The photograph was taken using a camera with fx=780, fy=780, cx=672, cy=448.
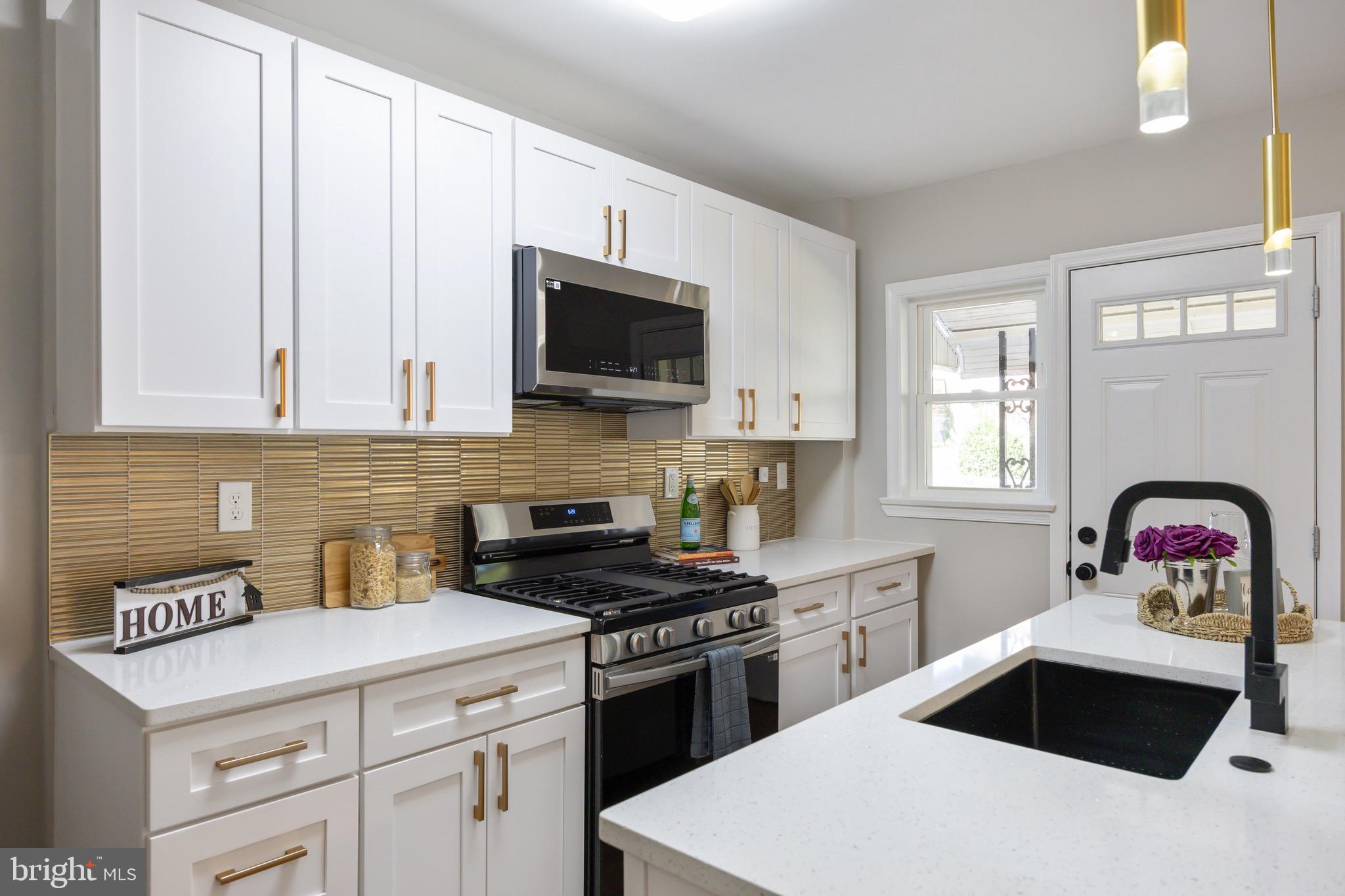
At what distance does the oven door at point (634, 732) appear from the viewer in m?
1.99

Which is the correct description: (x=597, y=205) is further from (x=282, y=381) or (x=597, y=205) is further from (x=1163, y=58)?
(x=1163, y=58)

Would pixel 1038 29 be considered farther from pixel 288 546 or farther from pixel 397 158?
pixel 288 546

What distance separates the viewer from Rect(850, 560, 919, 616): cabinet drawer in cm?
309

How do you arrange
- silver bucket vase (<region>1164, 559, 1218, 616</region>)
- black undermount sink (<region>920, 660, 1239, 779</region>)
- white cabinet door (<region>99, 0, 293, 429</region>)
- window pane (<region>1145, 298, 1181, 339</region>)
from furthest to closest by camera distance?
1. window pane (<region>1145, 298, 1181, 339</region>)
2. silver bucket vase (<region>1164, 559, 1218, 616</region>)
3. white cabinet door (<region>99, 0, 293, 429</region>)
4. black undermount sink (<region>920, 660, 1239, 779</region>)

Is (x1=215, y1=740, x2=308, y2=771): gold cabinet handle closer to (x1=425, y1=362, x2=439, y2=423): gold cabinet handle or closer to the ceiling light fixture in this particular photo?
(x1=425, y1=362, x2=439, y2=423): gold cabinet handle

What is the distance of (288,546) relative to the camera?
82.7 inches

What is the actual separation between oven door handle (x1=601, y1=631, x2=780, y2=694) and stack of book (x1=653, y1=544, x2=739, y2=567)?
20.9 inches

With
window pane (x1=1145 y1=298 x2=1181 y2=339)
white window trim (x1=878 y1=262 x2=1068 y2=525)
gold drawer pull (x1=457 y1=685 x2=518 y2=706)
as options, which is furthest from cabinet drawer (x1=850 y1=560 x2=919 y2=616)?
gold drawer pull (x1=457 y1=685 x2=518 y2=706)

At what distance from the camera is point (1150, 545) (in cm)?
196

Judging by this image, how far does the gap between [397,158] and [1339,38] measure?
8.77 feet

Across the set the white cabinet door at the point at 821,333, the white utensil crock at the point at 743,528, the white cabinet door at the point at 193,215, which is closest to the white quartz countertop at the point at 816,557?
the white utensil crock at the point at 743,528

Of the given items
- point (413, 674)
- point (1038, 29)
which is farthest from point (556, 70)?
point (413, 674)

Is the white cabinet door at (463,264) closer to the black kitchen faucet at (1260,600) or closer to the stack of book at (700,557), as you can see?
the stack of book at (700,557)

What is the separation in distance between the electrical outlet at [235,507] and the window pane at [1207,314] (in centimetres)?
317
